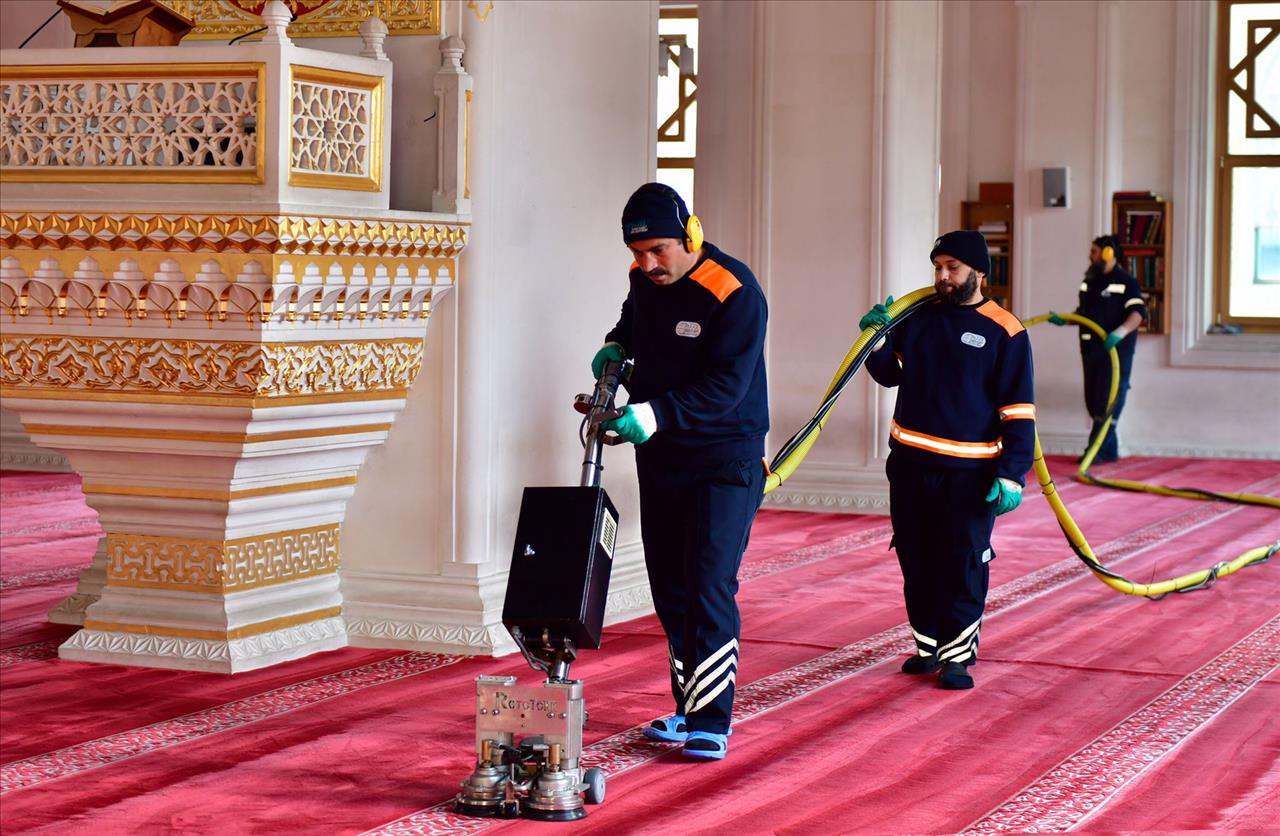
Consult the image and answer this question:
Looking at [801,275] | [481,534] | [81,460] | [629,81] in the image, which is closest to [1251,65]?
[801,275]

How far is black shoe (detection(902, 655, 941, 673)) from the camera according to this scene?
5.18m

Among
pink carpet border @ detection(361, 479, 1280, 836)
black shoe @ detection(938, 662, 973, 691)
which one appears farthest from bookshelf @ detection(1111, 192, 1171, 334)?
black shoe @ detection(938, 662, 973, 691)

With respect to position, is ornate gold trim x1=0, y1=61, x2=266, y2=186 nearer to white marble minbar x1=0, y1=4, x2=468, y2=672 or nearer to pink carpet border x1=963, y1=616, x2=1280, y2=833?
white marble minbar x1=0, y1=4, x2=468, y2=672

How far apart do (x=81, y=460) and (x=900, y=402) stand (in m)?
2.53

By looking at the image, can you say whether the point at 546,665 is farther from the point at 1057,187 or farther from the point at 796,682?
the point at 1057,187

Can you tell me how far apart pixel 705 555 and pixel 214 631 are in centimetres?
178

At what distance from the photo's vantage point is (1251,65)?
12.8 m

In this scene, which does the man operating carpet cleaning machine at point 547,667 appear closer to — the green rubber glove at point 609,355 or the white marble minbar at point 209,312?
the green rubber glove at point 609,355

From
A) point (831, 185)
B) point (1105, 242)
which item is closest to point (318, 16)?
point (831, 185)

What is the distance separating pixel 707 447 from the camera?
4.18 metres

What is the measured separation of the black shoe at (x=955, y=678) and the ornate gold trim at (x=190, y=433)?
1961 millimetres

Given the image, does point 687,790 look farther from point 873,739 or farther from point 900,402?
point 900,402

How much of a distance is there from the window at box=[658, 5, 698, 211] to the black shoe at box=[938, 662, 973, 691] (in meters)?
8.02

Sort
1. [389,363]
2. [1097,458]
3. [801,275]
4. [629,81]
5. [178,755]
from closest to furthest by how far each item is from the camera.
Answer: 1. [178,755]
2. [389,363]
3. [629,81]
4. [801,275]
5. [1097,458]
